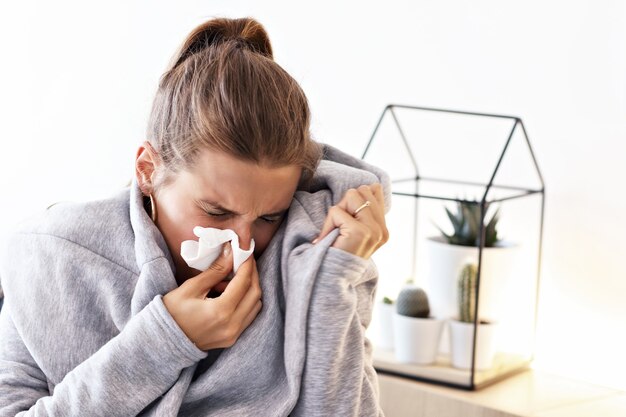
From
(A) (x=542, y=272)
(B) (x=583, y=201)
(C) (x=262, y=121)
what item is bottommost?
(A) (x=542, y=272)

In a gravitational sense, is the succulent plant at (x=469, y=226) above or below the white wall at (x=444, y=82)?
below

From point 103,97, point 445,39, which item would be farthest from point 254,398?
point 103,97

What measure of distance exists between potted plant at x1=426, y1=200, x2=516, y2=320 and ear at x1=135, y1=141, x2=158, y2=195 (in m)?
0.72

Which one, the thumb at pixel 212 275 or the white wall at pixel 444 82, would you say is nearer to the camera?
the thumb at pixel 212 275

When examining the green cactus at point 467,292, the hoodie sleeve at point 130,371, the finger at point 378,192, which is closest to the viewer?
the hoodie sleeve at point 130,371

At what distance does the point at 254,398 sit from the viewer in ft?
3.99

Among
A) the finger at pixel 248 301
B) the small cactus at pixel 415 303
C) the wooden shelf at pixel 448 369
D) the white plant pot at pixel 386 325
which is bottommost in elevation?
the wooden shelf at pixel 448 369

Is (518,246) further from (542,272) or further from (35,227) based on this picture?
(35,227)

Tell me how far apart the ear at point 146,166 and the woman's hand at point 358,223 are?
0.24 meters

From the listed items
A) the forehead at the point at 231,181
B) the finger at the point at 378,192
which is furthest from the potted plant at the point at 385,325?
the forehead at the point at 231,181

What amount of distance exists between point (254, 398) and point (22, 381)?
32cm

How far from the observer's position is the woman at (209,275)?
115 centimetres

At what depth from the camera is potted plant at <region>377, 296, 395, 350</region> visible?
1.93 meters

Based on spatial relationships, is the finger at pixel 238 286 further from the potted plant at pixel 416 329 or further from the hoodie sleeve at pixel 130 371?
the potted plant at pixel 416 329
